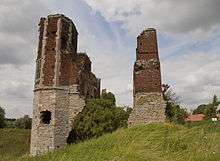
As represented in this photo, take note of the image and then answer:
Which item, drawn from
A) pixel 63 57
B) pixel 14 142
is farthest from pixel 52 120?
pixel 14 142

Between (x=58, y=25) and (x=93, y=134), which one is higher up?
(x=58, y=25)

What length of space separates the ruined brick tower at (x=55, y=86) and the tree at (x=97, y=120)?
618 millimetres

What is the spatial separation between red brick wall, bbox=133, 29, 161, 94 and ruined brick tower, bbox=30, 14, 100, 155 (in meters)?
4.80

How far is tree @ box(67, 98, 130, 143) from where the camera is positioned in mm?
23547

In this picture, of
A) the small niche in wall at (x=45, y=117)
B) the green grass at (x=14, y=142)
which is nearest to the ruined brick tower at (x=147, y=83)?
the small niche in wall at (x=45, y=117)

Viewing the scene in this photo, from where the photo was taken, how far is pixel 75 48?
2664cm

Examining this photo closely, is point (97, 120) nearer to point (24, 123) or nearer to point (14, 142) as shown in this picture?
point (14, 142)

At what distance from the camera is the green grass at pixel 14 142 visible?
1104 inches

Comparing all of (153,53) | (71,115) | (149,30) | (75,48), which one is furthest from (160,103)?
(75,48)

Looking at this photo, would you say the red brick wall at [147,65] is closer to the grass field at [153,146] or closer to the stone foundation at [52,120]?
the grass field at [153,146]

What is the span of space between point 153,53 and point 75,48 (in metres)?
6.29

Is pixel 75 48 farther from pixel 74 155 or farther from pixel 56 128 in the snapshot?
pixel 74 155

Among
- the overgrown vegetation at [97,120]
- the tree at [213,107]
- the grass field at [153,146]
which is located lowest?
the grass field at [153,146]

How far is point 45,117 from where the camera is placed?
79.9 ft
